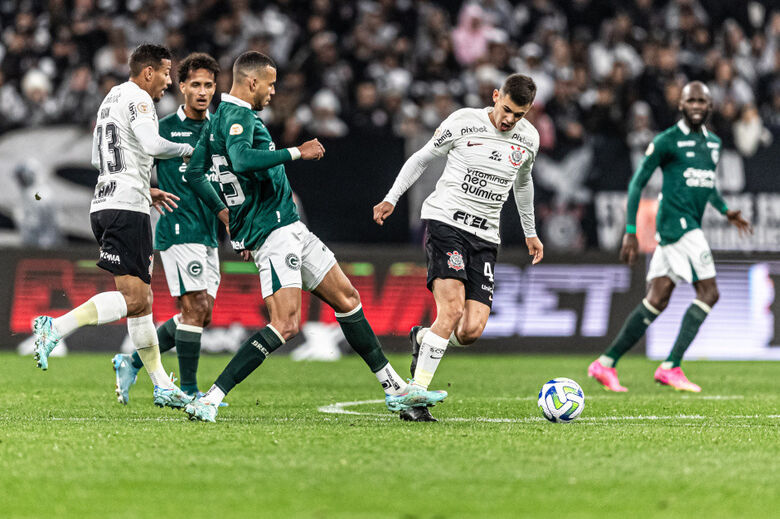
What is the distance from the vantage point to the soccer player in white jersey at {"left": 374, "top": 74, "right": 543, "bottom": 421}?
24.4ft

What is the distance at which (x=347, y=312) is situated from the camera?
726cm

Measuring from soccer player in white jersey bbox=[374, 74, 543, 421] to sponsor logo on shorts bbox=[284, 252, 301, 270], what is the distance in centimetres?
93

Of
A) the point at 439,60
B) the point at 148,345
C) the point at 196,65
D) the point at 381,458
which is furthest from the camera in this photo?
the point at 439,60

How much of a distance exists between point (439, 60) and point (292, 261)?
10647 mm

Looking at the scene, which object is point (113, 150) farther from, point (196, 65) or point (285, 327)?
point (285, 327)

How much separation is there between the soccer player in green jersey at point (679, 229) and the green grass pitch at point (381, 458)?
3.30 feet

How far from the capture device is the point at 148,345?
7805 millimetres

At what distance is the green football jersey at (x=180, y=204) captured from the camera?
8258 mm

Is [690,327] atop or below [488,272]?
below

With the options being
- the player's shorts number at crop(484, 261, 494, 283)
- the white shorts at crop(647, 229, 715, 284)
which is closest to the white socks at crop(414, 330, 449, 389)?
the player's shorts number at crop(484, 261, 494, 283)

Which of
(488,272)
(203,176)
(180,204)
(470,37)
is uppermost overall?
(470,37)

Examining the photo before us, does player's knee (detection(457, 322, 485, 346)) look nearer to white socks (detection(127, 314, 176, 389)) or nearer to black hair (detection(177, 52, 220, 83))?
white socks (detection(127, 314, 176, 389))

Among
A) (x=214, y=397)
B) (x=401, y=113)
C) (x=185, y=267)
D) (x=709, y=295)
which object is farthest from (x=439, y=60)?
(x=214, y=397)

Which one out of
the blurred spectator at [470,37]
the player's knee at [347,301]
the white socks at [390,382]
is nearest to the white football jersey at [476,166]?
the player's knee at [347,301]
